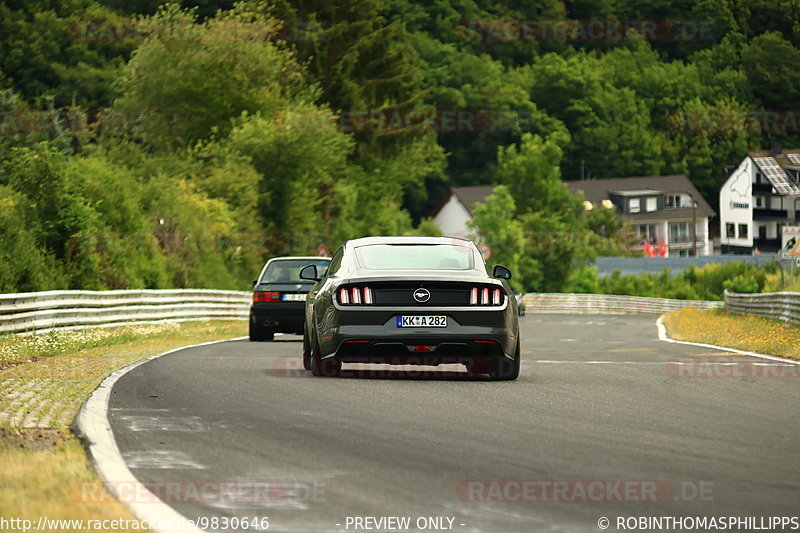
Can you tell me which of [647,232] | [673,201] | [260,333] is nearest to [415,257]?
[260,333]

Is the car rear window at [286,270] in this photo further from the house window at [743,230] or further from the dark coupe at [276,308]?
the house window at [743,230]

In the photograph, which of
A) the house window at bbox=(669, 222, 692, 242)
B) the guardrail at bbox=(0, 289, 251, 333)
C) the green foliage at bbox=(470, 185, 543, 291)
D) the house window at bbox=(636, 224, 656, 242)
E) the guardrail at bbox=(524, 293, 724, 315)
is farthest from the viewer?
the house window at bbox=(669, 222, 692, 242)

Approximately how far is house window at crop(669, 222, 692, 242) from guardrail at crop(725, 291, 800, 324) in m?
85.2

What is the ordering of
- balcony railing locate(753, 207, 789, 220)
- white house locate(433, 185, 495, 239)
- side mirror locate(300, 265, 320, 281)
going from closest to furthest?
side mirror locate(300, 265, 320, 281), white house locate(433, 185, 495, 239), balcony railing locate(753, 207, 789, 220)

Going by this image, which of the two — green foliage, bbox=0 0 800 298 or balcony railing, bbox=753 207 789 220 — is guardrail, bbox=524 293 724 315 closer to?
green foliage, bbox=0 0 800 298

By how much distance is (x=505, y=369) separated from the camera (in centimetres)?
1379

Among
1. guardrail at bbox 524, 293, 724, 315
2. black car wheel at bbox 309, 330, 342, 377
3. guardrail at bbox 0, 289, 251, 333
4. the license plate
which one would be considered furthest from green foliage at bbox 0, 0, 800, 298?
the license plate

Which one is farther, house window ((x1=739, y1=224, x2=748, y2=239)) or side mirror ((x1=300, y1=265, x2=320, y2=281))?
house window ((x1=739, y1=224, x2=748, y2=239))

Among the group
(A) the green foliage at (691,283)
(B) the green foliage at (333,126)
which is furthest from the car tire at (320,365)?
(A) the green foliage at (691,283)

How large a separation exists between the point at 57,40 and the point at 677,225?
72.3m

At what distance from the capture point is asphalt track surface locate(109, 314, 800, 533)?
21.3 ft

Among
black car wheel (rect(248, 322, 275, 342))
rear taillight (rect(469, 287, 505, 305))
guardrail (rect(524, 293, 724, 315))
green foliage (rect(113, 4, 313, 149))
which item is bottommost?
guardrail (rect(524, 293, 724, 315))

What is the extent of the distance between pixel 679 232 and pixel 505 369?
120874 millimetres

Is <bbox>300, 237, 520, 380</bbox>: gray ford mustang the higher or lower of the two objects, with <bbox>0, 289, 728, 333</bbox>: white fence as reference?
higher
